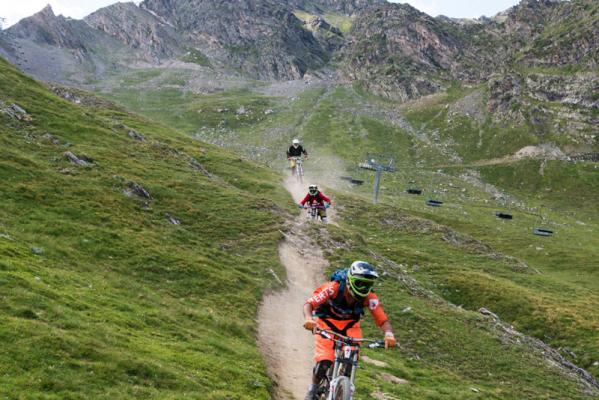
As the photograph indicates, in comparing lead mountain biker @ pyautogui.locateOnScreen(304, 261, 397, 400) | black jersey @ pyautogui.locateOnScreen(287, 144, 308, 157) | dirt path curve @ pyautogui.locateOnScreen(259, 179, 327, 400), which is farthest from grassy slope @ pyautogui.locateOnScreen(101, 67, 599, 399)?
black jersey @ pyautogui.locateOnScreen(287, 144, 308, 157)

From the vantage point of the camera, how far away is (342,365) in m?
13.8

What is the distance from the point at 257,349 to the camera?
24969 millimetres

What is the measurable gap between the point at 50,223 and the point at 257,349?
18.3 m

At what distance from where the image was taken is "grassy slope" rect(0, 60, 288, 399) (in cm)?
1659

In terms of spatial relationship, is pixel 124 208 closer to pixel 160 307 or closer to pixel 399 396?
pixel 160 307

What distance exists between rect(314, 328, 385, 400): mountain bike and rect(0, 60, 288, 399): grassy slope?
5.48 m

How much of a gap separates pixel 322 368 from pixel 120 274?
774 inches

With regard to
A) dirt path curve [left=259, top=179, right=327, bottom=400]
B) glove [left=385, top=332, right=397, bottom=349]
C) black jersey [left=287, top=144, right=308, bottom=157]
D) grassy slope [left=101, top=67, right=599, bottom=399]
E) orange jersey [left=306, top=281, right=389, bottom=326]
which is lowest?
grassy slope [left=101, top=67, right=599, bottom=399]

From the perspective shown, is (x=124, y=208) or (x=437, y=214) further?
(x=437, y=214)

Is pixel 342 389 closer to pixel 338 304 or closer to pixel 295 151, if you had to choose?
pixel 338 304

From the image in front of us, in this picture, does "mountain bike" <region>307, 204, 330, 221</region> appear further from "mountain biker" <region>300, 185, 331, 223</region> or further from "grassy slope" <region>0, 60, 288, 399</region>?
"grassy slope" <region>0, 60, 288, 399</region>

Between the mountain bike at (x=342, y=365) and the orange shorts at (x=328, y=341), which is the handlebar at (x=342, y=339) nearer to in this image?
the mountain bike at (x=342, y=365)

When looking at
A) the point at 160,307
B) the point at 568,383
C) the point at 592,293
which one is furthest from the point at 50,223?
the point at 592,293

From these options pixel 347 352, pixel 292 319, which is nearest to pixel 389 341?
pixel 347 352
